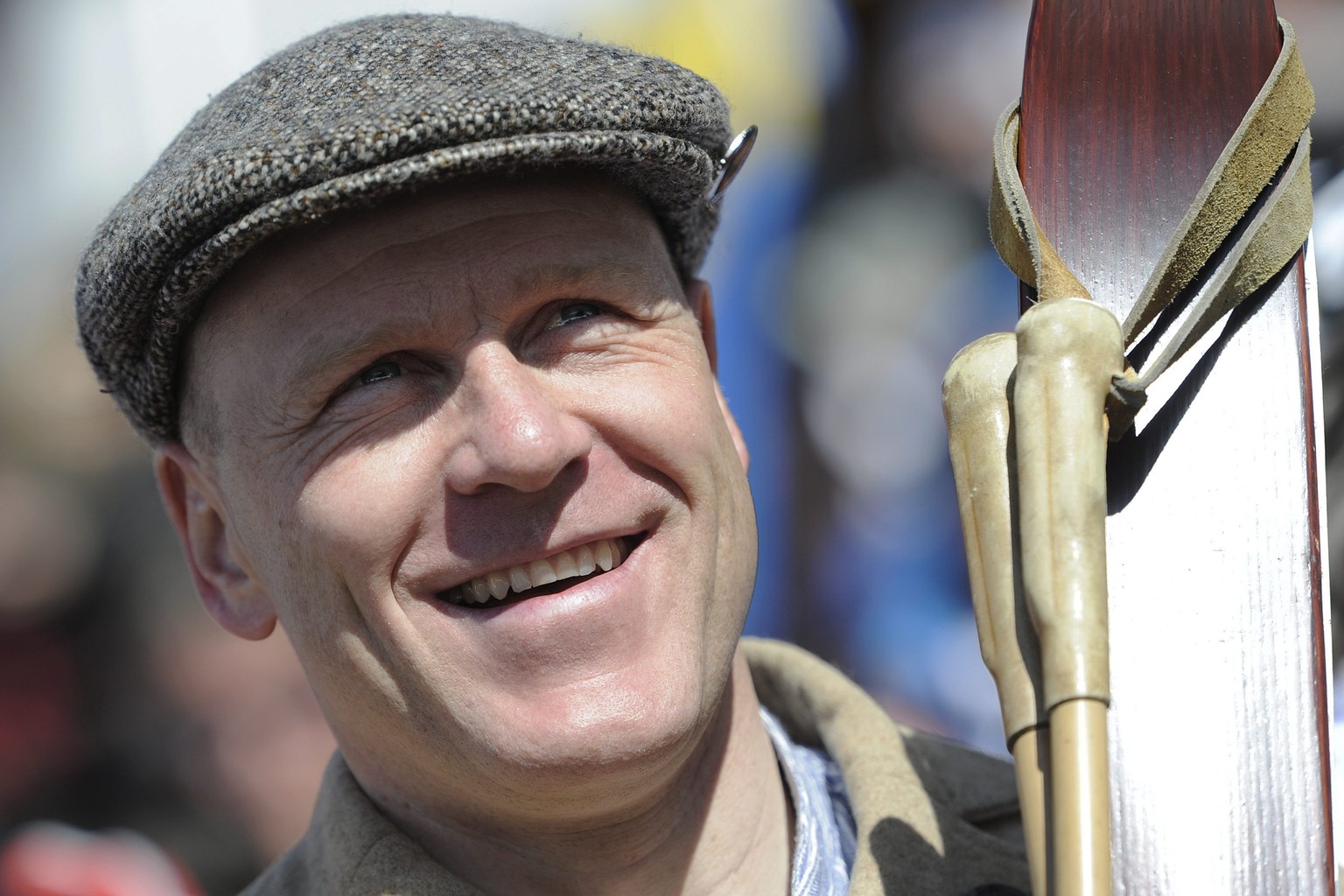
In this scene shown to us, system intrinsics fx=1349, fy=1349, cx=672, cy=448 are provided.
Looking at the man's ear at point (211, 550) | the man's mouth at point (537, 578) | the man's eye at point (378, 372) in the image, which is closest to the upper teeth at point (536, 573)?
the man's mouth at point (537, 578)

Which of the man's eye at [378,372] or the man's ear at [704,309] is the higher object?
the man's ear at [704,309]

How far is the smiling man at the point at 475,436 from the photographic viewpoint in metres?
1.42

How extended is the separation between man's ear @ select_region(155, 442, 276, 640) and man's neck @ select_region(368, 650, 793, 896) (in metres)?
0.33

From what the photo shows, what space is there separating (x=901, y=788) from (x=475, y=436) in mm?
723

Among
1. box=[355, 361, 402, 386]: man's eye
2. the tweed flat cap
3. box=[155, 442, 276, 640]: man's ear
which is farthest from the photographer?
box=[155, 442, 276, 640]: man's ear

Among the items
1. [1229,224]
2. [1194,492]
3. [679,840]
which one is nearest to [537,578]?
[679,840]

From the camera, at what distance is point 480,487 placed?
1430 mm

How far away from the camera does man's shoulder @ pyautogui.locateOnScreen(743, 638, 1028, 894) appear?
159 cm

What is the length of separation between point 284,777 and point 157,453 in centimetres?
219

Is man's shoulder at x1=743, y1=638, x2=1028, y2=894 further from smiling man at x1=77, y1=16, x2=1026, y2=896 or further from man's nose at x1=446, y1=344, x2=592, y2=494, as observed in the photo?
man's nose at x1=446, y1=344, x2=592, y2=494

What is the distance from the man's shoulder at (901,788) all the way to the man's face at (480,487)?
27 cm

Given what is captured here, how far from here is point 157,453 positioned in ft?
5.88

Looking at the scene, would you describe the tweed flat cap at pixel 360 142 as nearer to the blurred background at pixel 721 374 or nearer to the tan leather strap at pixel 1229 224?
the tan leather strap at pixel 1229 224

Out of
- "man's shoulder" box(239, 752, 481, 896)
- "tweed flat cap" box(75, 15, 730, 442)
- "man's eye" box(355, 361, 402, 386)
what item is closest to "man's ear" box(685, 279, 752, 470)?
"tweed flat cap" box(75, 15, 730, 442)
